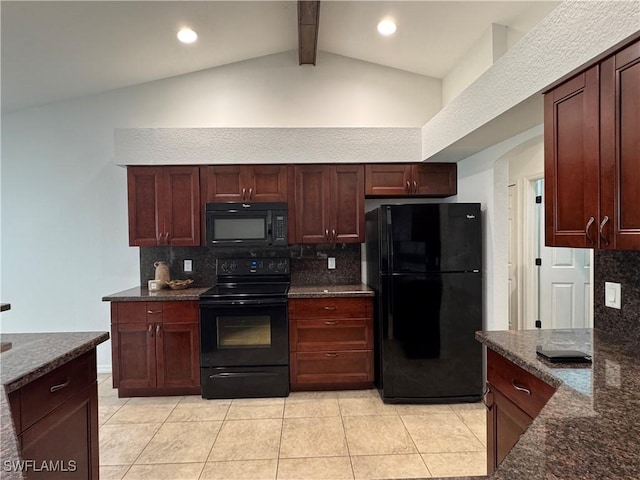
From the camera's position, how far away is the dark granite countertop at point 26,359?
859 mm

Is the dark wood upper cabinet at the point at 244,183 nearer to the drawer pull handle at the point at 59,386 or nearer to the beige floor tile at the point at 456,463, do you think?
the drawer pull handle at the point at 59,386

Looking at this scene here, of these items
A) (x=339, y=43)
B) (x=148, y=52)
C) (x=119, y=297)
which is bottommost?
(x=119, y=297)

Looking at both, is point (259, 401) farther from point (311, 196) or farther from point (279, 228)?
point (311, 196)

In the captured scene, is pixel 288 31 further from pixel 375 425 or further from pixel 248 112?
pixel 375 425

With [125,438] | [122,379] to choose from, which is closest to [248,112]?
[122,379]

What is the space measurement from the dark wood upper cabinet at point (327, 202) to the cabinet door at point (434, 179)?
0.53 meters

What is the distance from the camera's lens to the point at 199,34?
9.65ft

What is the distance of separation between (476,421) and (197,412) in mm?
2144

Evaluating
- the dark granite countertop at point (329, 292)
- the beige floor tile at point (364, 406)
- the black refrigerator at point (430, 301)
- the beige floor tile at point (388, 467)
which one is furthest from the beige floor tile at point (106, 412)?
the black refrigerator at point (430, 301)

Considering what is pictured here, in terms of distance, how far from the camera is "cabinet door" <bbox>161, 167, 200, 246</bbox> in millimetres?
3213

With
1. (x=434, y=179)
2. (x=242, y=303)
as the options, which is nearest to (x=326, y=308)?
(x=242, y=303)

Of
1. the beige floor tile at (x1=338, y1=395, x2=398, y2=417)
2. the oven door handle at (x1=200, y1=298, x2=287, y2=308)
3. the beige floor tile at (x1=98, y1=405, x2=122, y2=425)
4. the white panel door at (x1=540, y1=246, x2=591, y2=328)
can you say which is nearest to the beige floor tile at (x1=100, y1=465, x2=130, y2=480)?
the beige floor tile at (x1=98, y1=405, x2=122, y2=425)

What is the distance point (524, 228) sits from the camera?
4.05m

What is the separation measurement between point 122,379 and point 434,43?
395cm
